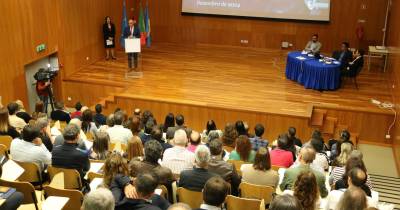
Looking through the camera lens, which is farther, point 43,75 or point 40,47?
point 40,47

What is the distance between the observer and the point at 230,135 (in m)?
6.27

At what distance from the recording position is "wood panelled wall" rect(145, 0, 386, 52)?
527 inches

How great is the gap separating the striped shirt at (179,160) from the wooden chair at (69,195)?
1.29 m

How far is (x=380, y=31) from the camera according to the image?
13.3 m

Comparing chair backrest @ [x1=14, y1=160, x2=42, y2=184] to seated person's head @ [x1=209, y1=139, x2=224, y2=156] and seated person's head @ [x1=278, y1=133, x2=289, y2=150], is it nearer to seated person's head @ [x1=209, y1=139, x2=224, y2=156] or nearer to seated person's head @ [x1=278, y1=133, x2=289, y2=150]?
seated person's head @ [x1=209, y1=139, x2=224, y2=156]

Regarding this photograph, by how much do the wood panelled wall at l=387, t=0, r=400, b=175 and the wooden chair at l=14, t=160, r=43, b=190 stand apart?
6.48 metres

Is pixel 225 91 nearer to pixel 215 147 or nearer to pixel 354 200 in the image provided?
pixel 215 147

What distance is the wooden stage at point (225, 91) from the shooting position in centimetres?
935

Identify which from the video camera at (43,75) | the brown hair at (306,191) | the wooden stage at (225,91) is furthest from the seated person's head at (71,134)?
the video camera at (43,75)

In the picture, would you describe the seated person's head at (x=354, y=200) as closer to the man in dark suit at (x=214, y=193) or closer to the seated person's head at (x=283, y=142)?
the man in dark suit at (x=214, y=193)

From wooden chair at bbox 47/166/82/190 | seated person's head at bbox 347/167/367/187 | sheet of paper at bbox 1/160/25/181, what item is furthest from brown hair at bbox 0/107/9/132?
seated person's head at bbox 347/167/367/187

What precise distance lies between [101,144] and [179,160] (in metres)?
1.00

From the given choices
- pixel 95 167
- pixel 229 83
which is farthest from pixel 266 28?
pixel 95 167

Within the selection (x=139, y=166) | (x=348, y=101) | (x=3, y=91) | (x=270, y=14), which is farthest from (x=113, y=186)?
(x=270, y=14)
